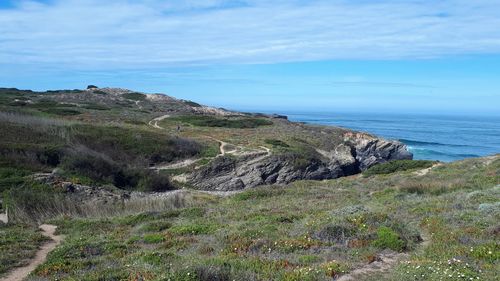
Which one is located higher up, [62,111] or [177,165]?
[62,111]

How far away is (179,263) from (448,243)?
5.43 m

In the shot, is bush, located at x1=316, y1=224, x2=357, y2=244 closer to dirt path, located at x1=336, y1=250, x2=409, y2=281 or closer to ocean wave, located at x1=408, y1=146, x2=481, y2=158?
dirt path, located at x1=336, y1=250, x2=409, y2=281

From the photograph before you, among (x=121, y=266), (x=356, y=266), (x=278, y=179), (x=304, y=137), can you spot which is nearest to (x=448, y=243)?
(x=356, y=266)

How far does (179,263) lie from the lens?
29.4 feet

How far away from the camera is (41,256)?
36.8 feet

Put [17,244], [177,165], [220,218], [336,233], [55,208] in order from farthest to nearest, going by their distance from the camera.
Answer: [177,165], [55,208], [220,218], [17,244], [336,233]

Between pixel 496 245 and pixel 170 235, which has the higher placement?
pixel 496 245

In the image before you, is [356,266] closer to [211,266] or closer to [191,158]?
[211,266]

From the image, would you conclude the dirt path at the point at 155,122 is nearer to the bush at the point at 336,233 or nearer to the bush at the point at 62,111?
the bush at the point at 62,111

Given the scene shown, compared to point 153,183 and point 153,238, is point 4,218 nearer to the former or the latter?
point 153,238

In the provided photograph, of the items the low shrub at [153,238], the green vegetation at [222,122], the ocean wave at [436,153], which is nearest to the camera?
the low shrub at [153,238]

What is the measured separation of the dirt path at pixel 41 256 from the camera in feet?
31.2

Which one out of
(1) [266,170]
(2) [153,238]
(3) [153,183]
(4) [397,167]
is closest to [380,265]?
(2) [153,238]

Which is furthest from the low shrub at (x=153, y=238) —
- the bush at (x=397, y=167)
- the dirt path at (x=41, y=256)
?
the bush at (x=397, y=167)
